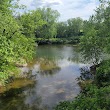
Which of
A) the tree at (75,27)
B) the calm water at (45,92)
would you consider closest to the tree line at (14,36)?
the calm water at (45,92)

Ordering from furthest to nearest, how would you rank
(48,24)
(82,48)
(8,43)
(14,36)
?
(48,24), (82,48), (14,36), (8,43)

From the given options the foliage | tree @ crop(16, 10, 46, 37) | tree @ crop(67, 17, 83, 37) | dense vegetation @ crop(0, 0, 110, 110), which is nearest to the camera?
dense vegetation @ crop(0, 0, 110, 110)

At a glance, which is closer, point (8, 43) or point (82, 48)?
point (8, 43)

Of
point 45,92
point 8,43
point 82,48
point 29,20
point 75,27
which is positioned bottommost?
point 45,92

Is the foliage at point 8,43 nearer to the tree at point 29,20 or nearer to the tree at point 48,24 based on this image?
the tree at point 29,20

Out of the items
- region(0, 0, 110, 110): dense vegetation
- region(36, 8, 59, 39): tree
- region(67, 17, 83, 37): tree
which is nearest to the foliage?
region(0, 0, 110, 110): dense vegetation

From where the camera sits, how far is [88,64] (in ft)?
120

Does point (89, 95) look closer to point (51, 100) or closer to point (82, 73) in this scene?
point (51, 100)

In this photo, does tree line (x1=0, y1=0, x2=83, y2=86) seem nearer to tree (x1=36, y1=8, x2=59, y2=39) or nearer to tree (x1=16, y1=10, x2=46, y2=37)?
tree (x1=16, y1=10, x2=46, y2=37)

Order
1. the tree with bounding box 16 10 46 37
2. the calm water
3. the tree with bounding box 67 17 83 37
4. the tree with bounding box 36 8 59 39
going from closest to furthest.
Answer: the calm water → the tree with bounding box 16 10 46 37 → the tree with bounding box 36 8 59 39 → the tree with bounding box 67 17 83 37

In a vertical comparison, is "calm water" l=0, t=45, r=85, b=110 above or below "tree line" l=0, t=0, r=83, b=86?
below

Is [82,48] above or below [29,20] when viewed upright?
below

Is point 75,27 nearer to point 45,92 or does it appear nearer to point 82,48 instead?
point 82,48

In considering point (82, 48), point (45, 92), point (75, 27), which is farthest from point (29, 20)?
point (75, 27)
